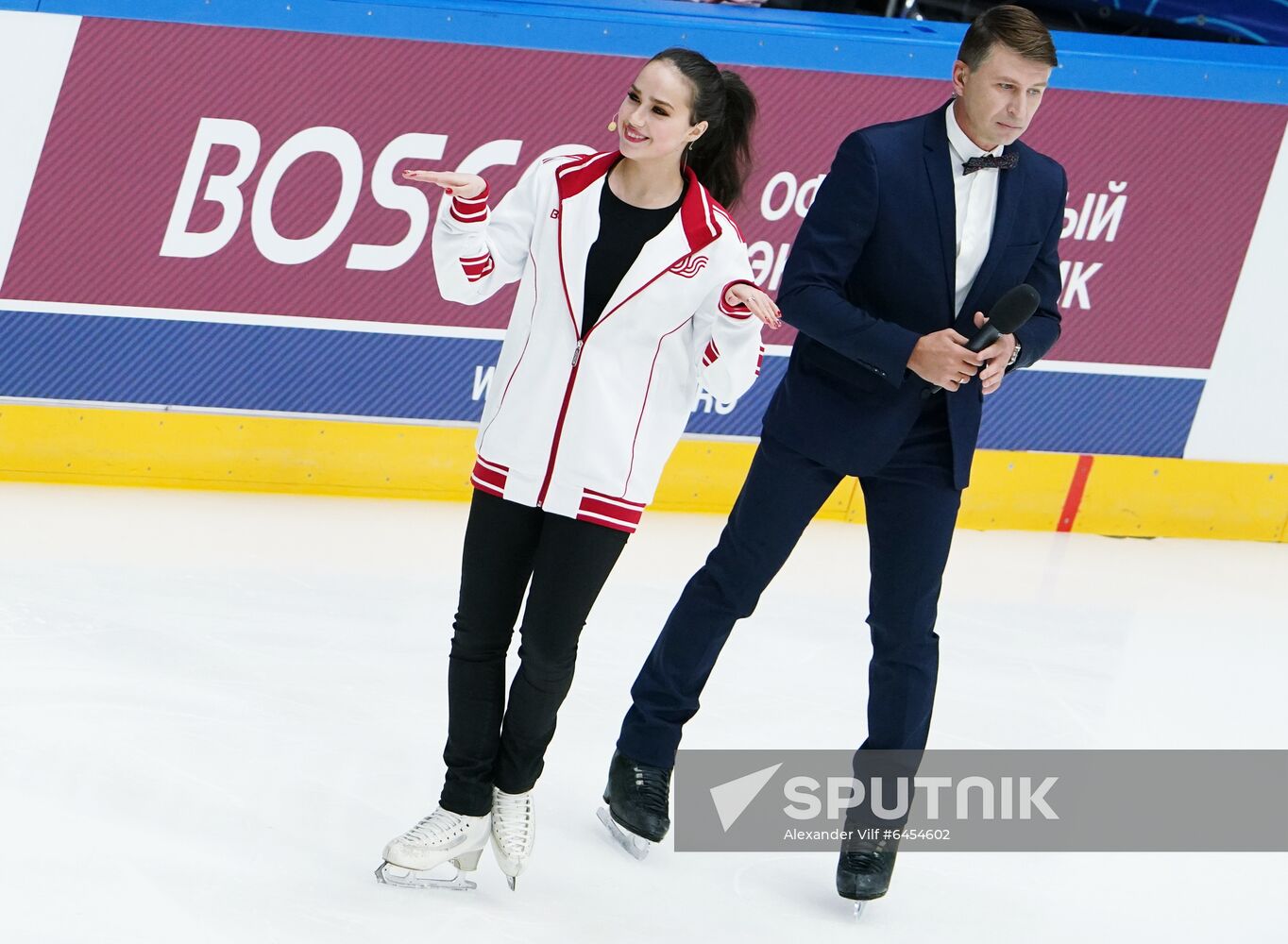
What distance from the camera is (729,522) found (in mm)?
3209

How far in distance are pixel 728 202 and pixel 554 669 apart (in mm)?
855

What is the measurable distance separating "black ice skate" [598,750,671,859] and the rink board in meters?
1.44

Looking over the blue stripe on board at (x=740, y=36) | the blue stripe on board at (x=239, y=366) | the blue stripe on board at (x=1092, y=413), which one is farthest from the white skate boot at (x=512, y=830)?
the blue stripe on board at (x=1092, y=413)

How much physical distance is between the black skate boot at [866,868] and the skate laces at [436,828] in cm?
71

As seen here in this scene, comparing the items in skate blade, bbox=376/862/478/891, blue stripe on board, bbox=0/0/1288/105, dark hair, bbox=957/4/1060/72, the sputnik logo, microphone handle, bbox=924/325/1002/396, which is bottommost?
skate blade, bbox=376/862/478/891

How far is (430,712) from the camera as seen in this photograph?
3676mm

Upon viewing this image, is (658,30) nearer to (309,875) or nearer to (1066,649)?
(1066,649)

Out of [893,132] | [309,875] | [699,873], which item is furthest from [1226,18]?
[309,875]

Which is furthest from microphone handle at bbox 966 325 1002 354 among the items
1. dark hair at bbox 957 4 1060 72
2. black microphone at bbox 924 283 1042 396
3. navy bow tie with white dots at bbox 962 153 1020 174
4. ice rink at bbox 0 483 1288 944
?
ice rink at bbox 0 483 1288 944

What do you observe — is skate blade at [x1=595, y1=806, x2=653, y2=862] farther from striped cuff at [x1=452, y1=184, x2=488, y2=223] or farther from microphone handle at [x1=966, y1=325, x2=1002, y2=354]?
striped cuff at [x1=452, y1=184, x2=488, y2=223]

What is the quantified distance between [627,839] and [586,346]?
3.33 ft

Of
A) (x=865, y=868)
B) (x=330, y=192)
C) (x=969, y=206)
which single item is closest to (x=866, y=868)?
(x=865, y=868)

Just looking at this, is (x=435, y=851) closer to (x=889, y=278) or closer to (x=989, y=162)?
(x=889, y=278)

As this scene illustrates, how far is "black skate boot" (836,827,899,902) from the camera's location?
3100mm
